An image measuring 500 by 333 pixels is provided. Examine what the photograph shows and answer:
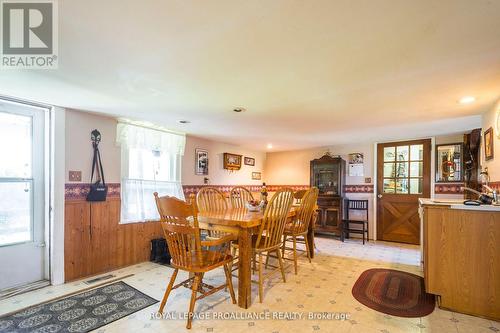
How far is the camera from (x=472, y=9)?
4.00 feet

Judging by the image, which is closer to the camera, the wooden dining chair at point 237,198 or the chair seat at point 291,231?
the chair seat at point 291,231

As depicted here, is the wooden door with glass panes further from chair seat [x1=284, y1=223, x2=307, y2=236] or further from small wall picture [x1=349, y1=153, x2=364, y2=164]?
chair seat [x1=284, y1=223, x2=307, y2=236]

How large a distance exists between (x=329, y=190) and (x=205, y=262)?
400cm

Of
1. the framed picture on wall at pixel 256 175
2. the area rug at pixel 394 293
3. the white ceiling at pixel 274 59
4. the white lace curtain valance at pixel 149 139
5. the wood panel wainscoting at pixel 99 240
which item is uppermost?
the white ceiling at pixel 274 59

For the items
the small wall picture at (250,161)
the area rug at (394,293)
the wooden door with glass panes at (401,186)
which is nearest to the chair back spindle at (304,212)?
the area rug at (394,293)

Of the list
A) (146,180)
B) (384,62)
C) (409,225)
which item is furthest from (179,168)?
(409,225)

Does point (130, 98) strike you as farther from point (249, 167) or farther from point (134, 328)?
point (249, 167)

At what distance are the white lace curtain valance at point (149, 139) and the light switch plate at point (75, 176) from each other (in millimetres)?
646

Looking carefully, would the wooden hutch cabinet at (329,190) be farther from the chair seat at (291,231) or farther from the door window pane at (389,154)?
the chair seat at (291,231)

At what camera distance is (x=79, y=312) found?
2.22 meters

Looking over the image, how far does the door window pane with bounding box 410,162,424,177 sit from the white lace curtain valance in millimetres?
4363

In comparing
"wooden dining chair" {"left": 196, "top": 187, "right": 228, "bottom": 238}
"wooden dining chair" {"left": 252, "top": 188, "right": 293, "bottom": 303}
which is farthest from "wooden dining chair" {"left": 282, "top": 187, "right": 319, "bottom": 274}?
"wooden dining chair" {"left": 196, "top": 187, "right": 228, "bottom": 238}

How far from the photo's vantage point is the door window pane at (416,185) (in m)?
4.75

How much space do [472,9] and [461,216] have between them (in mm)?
1774
